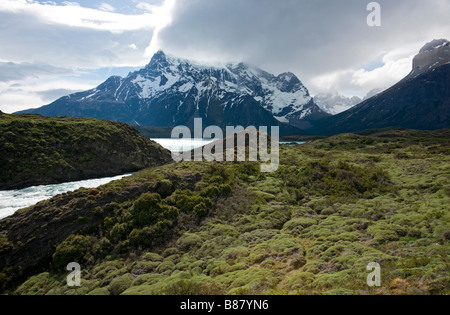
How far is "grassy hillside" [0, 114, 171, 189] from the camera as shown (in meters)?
58.6

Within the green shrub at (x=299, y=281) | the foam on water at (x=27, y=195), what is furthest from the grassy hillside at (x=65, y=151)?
the green shrub at (x=299, y=281)

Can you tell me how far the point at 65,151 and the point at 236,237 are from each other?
65.4 meters

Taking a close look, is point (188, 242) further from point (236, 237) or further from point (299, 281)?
point (299, 281)

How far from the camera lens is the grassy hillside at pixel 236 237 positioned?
14.3 m

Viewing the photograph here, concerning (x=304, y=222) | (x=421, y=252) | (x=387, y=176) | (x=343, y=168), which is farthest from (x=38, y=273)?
(x=387, y=176)

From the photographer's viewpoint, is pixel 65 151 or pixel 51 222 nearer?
pixel 51 222

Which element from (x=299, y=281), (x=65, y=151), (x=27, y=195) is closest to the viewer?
(x=299, y=281)

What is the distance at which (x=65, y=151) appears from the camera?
6844 cm

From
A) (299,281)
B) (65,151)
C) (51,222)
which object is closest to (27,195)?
(65,151)

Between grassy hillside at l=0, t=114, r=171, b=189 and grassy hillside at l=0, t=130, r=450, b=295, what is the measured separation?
137ft

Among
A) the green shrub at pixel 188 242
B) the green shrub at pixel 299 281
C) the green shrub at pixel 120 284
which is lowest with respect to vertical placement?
the green shrub at pixel 120 284

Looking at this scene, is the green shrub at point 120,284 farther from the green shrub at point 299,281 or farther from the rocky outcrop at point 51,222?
the green shrub at point 299,281

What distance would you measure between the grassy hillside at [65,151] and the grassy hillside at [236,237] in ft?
137

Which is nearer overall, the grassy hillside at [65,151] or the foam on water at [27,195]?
the foam on water at [27,195]
